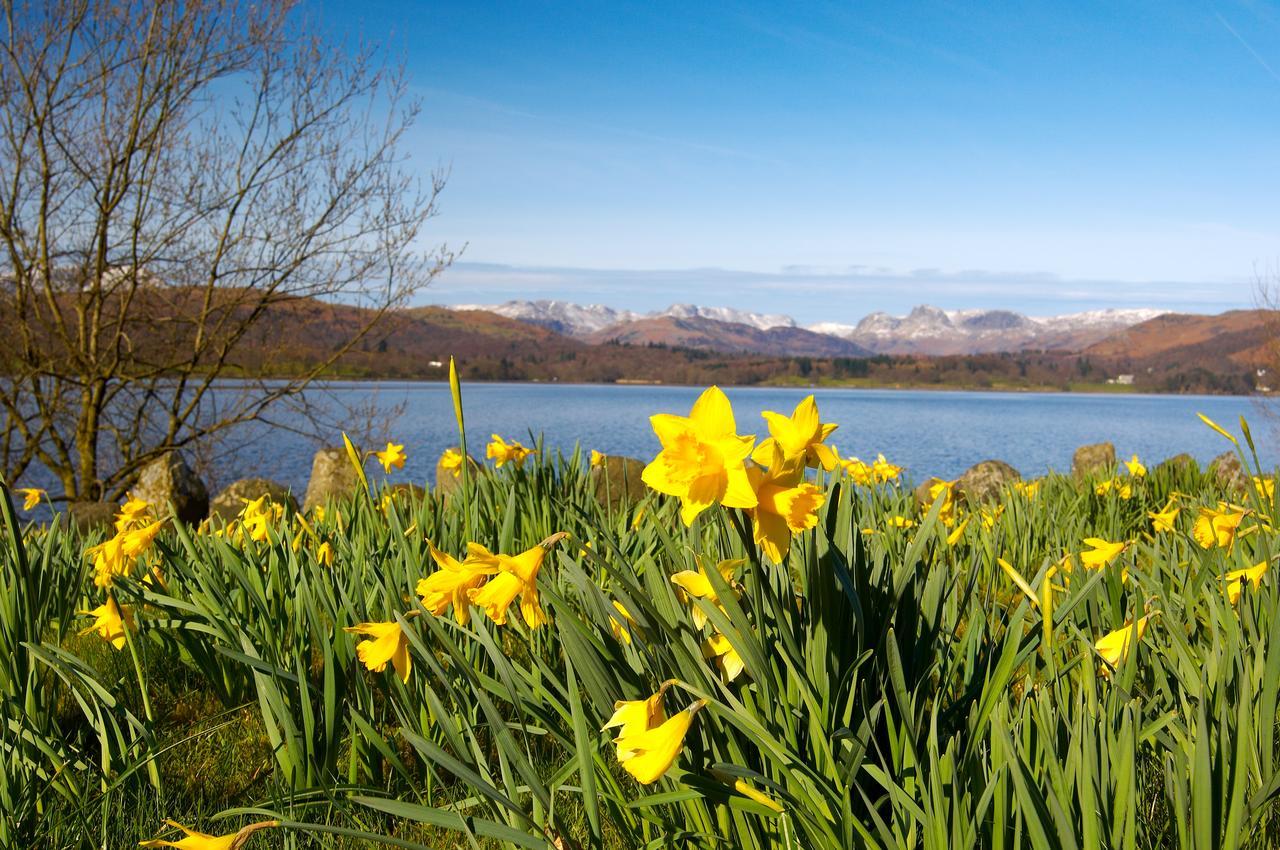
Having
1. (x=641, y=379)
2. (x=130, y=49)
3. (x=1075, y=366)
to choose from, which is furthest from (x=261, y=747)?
(x=1075, y=366)

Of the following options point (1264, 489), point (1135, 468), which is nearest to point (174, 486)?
point (1135, 468)

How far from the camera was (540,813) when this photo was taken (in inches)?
52.1

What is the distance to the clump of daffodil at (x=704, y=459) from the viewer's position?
1104 millimetres

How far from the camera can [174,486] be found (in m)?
9.64

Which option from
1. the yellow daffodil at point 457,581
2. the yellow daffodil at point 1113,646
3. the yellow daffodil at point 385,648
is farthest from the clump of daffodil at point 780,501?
the yellow daffodil at point 1113,646

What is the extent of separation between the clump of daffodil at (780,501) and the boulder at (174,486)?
9.69 metres

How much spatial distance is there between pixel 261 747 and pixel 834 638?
1658 mm

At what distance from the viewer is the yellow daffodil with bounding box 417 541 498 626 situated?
4.38 ft

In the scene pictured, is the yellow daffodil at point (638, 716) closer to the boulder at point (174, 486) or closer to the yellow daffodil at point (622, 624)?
the yellow daffodil at point (622, 624)

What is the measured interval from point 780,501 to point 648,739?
0.36 metres

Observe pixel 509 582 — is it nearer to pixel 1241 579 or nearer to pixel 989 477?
pixel 1241 579

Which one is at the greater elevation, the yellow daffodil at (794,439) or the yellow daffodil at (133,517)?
the yellow daffodil at (794,439)

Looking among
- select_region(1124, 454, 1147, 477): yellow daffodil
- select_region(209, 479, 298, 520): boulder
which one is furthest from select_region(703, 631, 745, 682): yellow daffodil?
select_region(209, 479, 298, 520): boulder

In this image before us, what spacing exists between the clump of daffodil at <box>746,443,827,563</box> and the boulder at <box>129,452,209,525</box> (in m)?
9.69
